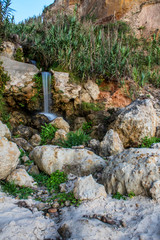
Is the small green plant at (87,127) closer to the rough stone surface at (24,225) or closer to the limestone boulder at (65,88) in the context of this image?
the limestone boulder at (65,88)

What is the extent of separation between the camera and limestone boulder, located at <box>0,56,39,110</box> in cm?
698

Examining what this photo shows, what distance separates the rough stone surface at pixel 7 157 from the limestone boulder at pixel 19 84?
432 centimetres

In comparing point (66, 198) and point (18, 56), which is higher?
point (18, 56)

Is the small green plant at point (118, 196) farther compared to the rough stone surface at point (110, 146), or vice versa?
the rough stone surface at point (110, 146)

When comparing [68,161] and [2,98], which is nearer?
[68,161]

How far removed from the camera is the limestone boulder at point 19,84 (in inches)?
275

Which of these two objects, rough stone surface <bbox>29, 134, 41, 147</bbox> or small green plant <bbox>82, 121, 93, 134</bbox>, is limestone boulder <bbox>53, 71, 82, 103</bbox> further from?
rough stone surface <bbox>29, 134, 41, 147</bbox>

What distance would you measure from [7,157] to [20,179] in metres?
0.44

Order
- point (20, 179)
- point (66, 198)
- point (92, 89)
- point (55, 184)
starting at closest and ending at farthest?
point (66, 198) → point (20, 179) → point (55, 184) → point (92, 89)

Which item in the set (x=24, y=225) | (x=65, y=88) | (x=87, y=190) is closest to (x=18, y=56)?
(x=65, y=88)

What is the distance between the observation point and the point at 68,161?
3.56 meters

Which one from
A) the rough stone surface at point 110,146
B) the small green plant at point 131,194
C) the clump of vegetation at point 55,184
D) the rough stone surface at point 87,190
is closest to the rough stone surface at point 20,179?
the clump of vegetation at point 55,184

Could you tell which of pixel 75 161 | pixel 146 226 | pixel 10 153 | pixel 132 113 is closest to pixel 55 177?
pixel 75 161

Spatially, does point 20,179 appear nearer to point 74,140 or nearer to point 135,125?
point 74,140
